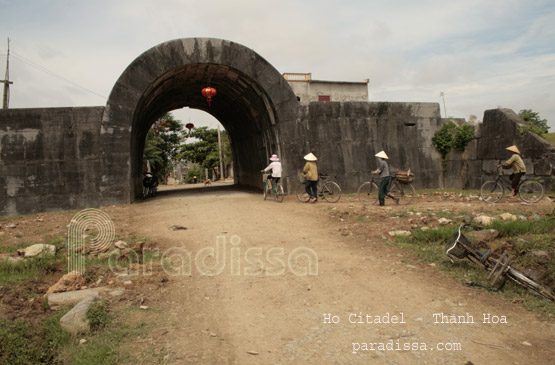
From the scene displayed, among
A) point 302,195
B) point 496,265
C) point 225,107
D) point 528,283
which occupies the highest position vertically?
point 225,107

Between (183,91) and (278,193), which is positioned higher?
(183,91)

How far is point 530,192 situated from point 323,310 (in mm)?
8773

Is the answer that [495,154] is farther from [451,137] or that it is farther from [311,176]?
[311,176]

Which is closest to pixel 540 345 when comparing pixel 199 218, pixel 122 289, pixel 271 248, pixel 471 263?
pixel 471 263

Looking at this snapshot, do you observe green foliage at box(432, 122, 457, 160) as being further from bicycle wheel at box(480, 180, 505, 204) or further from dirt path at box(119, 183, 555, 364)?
dirt path at box(119, 183, 555, 364)

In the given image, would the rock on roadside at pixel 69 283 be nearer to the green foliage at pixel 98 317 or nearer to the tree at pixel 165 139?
the green foliage at pixel 98 317

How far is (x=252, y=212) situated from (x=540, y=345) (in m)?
7.18

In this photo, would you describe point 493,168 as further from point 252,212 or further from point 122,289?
point 122,289

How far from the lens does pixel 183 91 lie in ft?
50.2

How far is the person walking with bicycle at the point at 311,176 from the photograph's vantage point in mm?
11109

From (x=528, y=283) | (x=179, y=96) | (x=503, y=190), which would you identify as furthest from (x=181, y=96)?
(x=528, y=283)

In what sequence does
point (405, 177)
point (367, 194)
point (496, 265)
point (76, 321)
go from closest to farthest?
point (76, 321) → point (496, 265) → point (405, 177) → point (367, 194)

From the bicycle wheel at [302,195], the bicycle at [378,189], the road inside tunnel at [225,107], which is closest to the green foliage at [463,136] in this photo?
the bicycle at [378,189]

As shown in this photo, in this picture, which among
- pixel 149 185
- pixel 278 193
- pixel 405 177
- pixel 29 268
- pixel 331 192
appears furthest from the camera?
pixel 149 185
